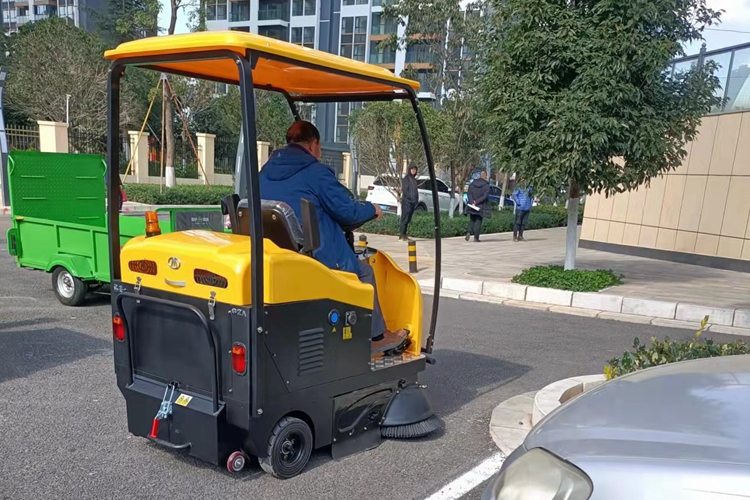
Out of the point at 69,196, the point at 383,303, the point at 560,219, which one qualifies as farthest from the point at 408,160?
the point at 383,303

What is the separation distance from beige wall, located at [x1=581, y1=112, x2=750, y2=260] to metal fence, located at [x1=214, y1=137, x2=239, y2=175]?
19.7m

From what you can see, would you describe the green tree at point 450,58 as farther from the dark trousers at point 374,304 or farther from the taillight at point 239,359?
the taillight at point 239,359

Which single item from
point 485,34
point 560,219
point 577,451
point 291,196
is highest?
point 485,34

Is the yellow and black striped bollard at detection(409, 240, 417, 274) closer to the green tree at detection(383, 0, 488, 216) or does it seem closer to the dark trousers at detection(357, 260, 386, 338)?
the dark trousers at detection(357, 260, 386, 338)

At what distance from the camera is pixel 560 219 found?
23359 millimetres

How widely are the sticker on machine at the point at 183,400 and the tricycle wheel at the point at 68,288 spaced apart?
177 inches

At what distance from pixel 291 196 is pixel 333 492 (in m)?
1.71

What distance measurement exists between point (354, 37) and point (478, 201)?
35.8 metres

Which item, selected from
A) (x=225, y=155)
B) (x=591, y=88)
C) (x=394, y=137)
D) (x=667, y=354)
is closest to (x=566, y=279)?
(x=591, y=88)

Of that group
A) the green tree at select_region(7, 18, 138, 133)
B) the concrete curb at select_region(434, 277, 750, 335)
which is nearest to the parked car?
the concrete curb at select_region(434, 277, 750, 335)

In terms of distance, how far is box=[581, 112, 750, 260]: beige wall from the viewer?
12227 mm

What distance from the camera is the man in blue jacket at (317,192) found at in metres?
3.76

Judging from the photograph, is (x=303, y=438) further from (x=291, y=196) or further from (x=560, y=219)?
(x=560, y=219)

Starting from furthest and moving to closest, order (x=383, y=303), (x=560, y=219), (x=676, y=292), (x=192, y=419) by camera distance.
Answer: (x=560, y=219)
(x=676, y=292)
(x=383, y=303)
(x=192, y=419)
